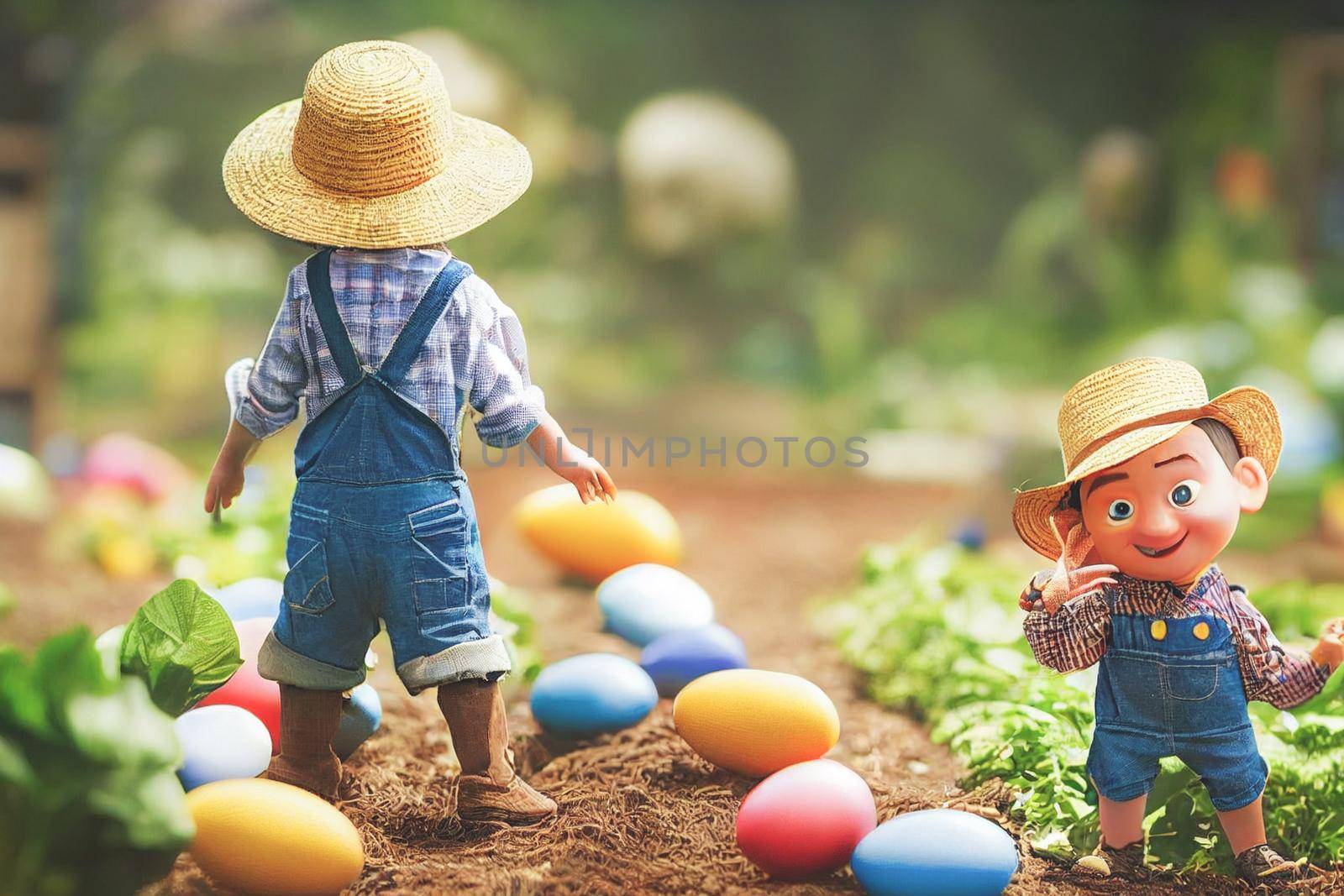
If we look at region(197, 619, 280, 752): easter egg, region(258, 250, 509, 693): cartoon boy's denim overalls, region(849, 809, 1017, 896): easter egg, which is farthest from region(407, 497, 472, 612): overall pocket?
region(849, 809, 1017, 896): easter egg

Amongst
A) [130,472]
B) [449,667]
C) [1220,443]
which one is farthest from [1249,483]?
[130,472]

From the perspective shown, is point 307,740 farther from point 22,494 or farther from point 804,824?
point 22,494

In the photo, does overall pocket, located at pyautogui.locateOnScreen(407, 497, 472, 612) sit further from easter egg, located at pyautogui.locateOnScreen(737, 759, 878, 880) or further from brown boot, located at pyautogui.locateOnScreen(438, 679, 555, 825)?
easter egg, located at pyautogui.locateOnScreen(737, 759, 878, 880)

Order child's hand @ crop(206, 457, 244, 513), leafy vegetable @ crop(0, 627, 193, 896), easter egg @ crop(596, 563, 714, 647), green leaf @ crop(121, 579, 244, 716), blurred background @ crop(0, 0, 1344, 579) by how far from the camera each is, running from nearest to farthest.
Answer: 1. leafy vegetable @ crop(0, 627, 193, 896)
2. green leaf @ crop(121, 579, 244, 716)
3. child's hand @ crop(206, 457, 244, 513)
4. easter egg @ crop(596, 563, 714, 647)
5. blurred background @ crop(0, 0, 1344, 579)

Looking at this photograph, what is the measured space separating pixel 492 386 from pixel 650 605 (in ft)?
5.00

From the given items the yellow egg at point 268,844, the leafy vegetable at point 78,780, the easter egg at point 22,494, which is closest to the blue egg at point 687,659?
the yellow egg at point 268,844

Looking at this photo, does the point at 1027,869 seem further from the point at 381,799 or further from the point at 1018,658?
the point at 381,799

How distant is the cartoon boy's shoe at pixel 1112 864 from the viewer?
8.52 ft

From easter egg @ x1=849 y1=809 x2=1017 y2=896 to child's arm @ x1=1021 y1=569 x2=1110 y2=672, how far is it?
36cm

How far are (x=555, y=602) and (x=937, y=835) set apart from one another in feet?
8.17

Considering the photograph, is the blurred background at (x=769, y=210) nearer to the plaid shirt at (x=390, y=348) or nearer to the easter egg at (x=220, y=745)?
the easter egg at (x=220, y=745)

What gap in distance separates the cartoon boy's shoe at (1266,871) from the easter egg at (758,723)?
0.87 m

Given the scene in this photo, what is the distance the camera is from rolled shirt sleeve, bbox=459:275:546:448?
2.57 meters

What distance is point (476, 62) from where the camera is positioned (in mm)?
8133
